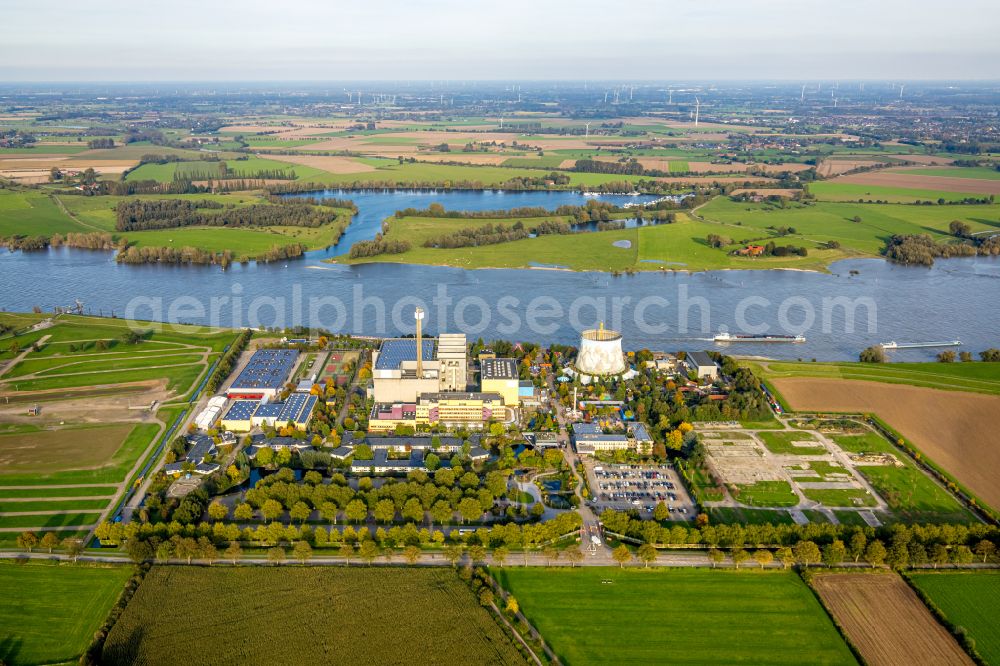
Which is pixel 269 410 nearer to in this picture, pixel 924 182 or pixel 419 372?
pixel 419 372

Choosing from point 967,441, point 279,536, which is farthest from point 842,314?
point 279,536

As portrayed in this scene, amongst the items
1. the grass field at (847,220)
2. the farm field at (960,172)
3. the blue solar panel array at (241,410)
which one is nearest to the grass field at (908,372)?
the blue solar panel array at (241,410)

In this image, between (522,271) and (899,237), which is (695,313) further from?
(899,237)

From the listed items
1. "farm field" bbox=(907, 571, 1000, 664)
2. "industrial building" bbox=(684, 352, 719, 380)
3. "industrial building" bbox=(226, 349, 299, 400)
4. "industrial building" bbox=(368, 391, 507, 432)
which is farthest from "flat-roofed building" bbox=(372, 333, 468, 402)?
"farm field" bbox=(907, 571, 1000, 664)

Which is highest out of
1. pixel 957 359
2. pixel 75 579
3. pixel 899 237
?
pixel 899 237

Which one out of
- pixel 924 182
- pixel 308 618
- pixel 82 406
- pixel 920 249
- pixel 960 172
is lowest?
pixel 308 618

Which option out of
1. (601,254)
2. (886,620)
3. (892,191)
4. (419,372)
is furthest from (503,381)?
(892,191)
